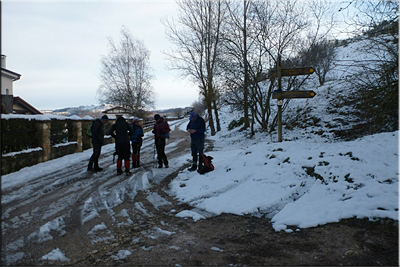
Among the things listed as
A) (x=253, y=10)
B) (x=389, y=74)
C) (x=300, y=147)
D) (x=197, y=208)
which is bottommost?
(x=197, y=208)

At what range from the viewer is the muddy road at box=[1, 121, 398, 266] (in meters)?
3.15

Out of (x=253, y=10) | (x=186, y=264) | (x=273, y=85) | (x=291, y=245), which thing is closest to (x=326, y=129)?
(x=273, y=85)

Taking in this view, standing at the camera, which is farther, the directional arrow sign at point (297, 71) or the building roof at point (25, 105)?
the building roof at point (25, 105)

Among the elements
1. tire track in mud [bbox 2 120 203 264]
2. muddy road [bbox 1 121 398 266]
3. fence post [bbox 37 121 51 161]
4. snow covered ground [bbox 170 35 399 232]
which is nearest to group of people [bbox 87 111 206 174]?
tire track in mud [bbox 2 120 203 264]

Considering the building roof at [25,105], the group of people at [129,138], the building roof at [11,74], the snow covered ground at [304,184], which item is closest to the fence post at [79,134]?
the group of people at [129,138]

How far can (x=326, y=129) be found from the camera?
45.0ft

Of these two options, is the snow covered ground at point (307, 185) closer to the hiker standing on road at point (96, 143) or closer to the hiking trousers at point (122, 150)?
the hiking trousers at point (122, 150)

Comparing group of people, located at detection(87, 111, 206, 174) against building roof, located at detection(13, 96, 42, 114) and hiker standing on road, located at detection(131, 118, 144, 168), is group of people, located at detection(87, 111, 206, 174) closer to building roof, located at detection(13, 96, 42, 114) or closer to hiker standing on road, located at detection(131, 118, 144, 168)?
hiker standing on road, located at detection(131, 118, 144, 168)

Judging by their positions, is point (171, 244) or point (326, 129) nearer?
point (171, 244)

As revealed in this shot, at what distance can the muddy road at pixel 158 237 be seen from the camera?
3.15 metres

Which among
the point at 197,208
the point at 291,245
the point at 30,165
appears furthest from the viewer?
the point at 30,165

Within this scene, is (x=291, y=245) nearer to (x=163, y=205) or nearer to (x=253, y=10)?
(x=163, y=205)

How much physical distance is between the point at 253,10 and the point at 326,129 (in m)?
7.03

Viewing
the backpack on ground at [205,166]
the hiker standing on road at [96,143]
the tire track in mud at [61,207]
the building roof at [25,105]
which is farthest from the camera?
the building roof at [25,105]
